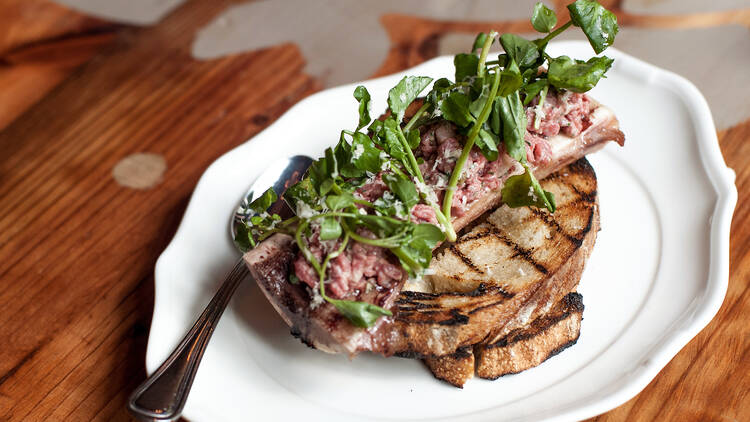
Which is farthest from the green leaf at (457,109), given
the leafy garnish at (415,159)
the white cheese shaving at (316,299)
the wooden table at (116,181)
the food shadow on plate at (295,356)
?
the wooden table at (116,181)

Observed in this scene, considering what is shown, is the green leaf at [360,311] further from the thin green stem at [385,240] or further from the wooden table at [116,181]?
the wooden table at [116,181]

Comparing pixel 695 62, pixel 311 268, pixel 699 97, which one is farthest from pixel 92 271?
pixel 695 62

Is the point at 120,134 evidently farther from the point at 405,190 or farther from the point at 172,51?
the point at 405,190

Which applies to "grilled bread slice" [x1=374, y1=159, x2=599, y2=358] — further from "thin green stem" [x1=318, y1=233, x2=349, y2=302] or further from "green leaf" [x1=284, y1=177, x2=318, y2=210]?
"green leaf" [x1=284, y1=177, x2=318, y2=210]

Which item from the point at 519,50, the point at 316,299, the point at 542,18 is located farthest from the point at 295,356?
the point at 542,18

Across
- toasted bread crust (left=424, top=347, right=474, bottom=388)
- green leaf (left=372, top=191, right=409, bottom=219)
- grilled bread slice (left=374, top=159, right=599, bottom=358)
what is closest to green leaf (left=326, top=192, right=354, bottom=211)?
green leaf (left=372, top=191, right=409, bottom=219)

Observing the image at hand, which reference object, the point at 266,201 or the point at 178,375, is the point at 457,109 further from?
the point at 178,375
